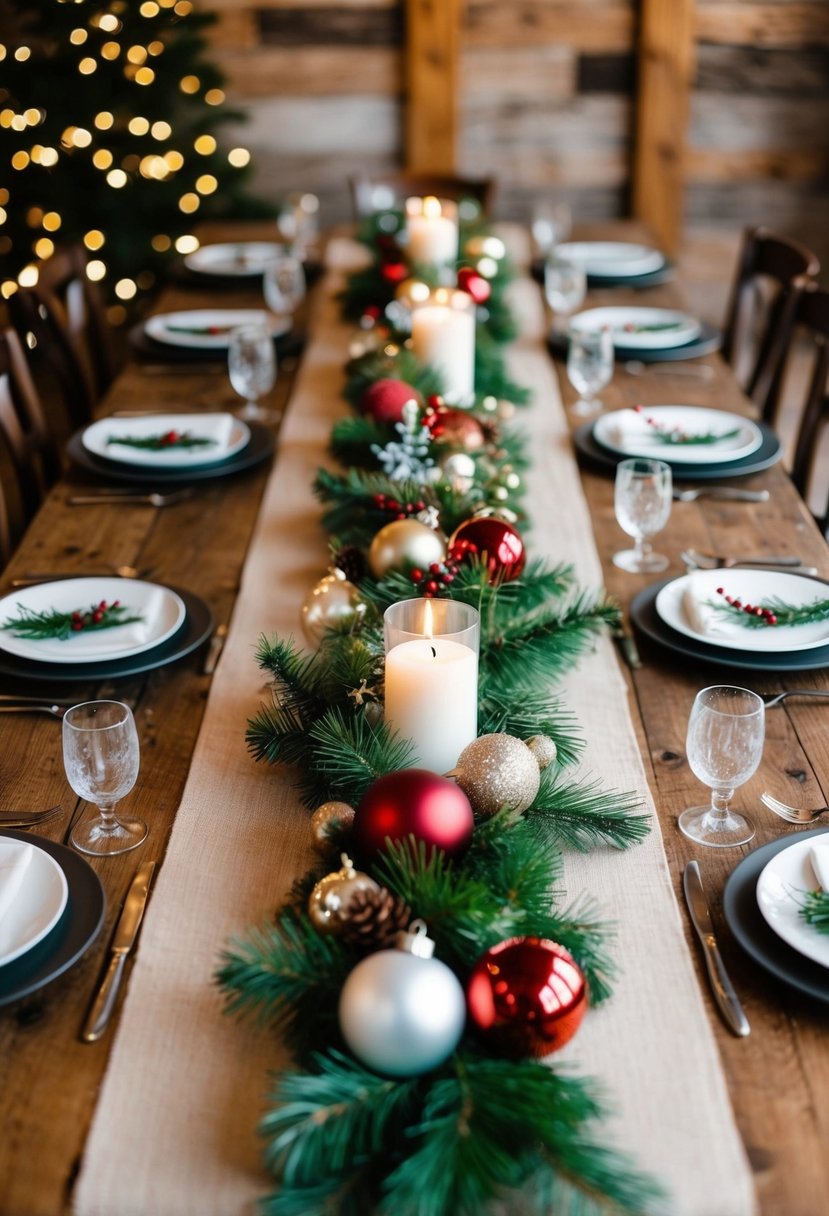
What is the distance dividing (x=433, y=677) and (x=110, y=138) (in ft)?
11.7

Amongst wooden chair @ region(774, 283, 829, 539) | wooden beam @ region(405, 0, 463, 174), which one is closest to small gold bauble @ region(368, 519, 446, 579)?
wooden chair @ region(774, 283, 829, 539)

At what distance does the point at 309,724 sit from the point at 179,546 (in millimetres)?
623

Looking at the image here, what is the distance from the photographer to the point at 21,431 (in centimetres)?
213

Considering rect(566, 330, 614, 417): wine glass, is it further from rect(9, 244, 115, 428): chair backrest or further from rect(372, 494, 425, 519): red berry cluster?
rect(9, 244, 115, 428): chair backrest

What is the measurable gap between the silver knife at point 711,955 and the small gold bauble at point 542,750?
0.48ft

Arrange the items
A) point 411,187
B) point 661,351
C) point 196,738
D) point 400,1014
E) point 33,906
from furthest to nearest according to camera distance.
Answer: point 411,187 → point 661,351 → point 196,738 → point 33,906 → point 400,1014

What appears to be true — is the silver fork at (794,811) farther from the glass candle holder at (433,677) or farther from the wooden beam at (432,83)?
the wooden beam at (432,83)

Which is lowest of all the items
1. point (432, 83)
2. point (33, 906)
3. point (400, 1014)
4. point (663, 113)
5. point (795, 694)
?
point (663, 113)

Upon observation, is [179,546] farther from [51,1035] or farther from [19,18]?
[19,18]

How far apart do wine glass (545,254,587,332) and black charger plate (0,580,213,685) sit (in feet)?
4.59

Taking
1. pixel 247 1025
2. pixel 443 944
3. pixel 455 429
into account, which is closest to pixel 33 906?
pixel 247 1025

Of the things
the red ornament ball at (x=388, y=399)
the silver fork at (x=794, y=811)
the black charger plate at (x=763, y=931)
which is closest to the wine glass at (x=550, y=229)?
the red ornament ball at (x=388, y=399)

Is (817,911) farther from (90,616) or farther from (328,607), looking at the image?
(90,616)

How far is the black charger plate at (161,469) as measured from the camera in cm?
190
